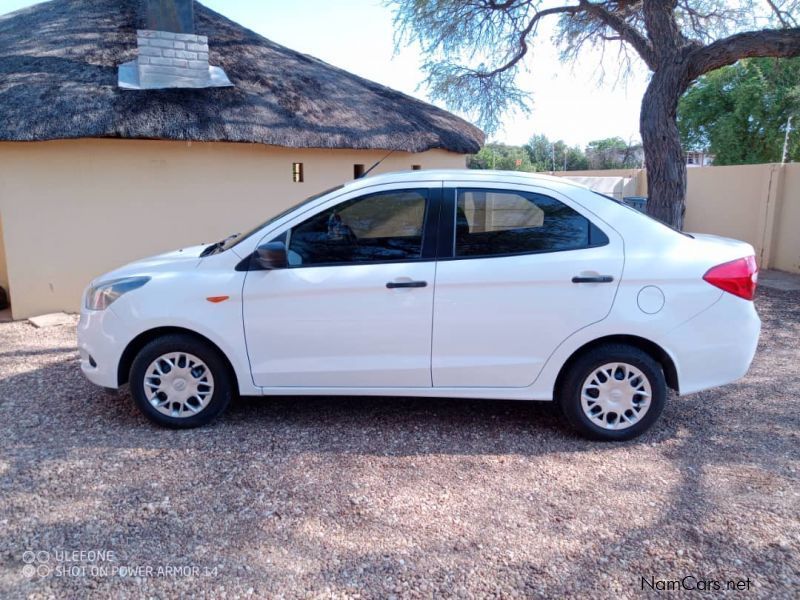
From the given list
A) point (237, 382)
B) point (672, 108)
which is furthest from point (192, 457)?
point (672, 108)

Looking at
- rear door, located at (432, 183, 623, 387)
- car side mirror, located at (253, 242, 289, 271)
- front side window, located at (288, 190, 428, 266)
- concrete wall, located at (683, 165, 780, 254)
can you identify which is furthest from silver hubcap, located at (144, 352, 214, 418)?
concrete wall, located at (683, 165, 780, 254)

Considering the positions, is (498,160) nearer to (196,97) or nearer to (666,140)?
(666,140)

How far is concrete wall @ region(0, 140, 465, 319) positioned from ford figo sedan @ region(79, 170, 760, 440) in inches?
165

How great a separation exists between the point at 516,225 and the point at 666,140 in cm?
595

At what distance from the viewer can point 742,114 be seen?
813 inches

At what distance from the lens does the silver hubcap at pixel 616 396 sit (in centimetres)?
384

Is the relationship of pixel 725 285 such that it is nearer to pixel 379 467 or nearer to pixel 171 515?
pixel 379 467

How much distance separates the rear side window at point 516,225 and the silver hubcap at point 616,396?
87 cm

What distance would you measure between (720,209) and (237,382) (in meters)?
12.3

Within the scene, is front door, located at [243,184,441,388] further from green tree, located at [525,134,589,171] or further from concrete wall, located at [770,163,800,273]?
green tree, located at [525,134,589,171]

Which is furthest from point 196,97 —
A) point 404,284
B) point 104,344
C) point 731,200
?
point 731,200

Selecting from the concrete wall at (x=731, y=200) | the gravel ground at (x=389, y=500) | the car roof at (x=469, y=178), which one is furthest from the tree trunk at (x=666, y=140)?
the car roof at (x=469, y=178)

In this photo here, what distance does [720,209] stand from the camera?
12.8m

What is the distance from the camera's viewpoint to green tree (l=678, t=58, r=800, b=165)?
63.6ft
